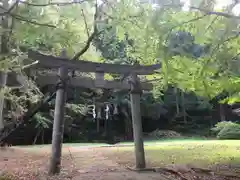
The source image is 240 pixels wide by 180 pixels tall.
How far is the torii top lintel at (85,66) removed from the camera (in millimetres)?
4931

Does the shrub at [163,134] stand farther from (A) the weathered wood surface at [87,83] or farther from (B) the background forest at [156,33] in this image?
(A) the weathered wood surface at [87,83]

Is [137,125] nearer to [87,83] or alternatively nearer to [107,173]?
[107,173]

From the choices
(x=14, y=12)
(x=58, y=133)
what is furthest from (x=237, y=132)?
(x=14, y=12)

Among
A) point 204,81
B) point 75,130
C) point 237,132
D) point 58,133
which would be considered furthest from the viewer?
point 75,130

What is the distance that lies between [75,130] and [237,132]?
29.2 feet

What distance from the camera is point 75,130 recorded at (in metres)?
16.0

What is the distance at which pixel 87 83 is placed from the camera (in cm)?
583

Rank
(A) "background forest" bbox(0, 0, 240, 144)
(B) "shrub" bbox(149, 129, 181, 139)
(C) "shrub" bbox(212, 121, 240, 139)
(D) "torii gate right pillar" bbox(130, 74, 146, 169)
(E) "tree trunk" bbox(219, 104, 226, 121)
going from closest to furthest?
(A) "background forest" bbox(0, 0, 240, 144) → (D) "torii gate right pillar" bbox(130, 74, 146, 169) → (C) "shrub" bbox(212, 121, 240, 139) → (B) "shrub" bbox(149, 129, 181, 139) → (E) "tree trunk" bbox(219, 104, 226, 121)

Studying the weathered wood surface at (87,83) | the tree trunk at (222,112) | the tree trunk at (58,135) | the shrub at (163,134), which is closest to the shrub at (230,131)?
the shrub at (163,134)

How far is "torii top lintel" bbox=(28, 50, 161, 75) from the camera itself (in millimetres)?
4931

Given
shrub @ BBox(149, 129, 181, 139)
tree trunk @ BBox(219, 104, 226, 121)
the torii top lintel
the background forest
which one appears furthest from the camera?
tree trunk @ BBox(219, 104, 226, 121)

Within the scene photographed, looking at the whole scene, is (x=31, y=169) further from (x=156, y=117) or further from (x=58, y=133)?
(x=156, y=117)

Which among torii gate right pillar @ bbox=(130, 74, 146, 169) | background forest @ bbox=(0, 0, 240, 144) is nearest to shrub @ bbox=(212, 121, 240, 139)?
background forest @ bbox=(0, 0, 240, 144)

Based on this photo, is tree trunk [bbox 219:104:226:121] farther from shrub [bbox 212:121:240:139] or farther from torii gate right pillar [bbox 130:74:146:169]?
torii gate right pillar [bbox 130:74:146:169]
